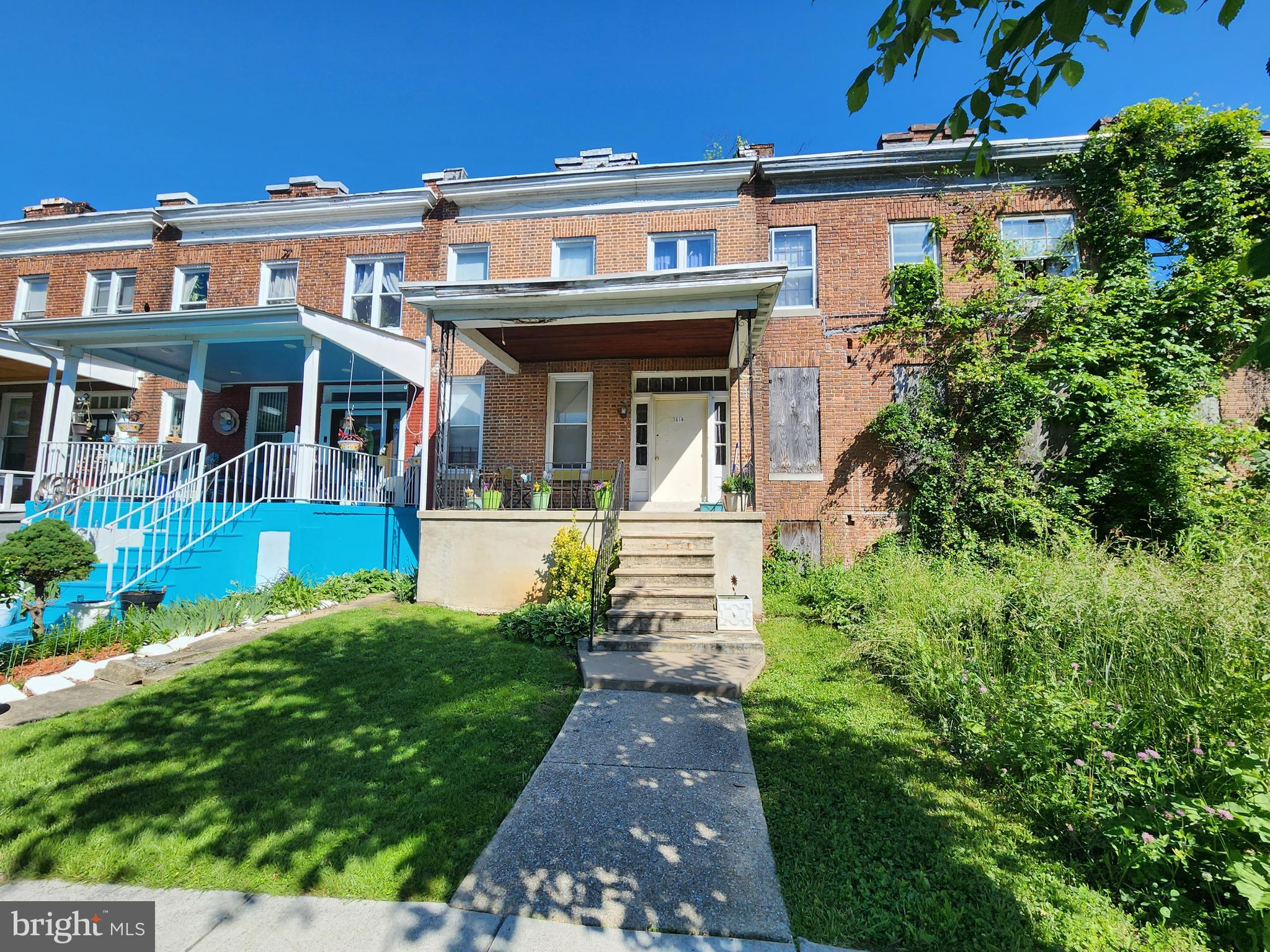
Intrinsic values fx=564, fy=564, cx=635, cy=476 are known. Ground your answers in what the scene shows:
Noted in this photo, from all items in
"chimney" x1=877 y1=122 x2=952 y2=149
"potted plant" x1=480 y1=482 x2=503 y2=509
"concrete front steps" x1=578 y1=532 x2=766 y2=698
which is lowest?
"concrete front steps" x1=578 y1=532 x2=766 y2=698

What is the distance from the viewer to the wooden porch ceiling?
Result: 9062 mm

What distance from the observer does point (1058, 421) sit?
9.85 metres

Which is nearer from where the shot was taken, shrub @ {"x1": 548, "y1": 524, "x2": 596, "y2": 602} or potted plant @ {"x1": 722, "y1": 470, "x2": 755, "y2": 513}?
shrub @ {"x1": 548, "y1": 524, "x2": 596, "y2": 602}

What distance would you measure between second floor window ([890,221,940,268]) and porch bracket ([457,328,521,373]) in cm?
755

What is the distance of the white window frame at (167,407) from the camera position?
12.6 meters

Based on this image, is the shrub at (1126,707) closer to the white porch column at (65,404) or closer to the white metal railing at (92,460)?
the white metal railing at (92,460)

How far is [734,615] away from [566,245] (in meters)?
8.67

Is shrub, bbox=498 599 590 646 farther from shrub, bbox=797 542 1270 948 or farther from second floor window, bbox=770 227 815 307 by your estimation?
→ second floor window, bbox=770 227 815 307

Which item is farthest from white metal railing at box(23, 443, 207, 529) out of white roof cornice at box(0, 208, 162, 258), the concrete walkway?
the concrete walkway

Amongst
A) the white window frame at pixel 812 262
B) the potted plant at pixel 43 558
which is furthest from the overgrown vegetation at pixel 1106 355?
the potted plant at pixel 43 558

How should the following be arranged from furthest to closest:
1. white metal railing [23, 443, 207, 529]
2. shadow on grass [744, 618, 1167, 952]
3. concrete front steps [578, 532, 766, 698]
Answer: white metal railing [23, 443, 207, 529] < concrete front steps [578, 532, 766, 698] < shadow on grass [744, 618, 1167, 952]

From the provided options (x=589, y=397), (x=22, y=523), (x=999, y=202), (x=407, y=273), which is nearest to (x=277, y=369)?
(x=407, y=273)

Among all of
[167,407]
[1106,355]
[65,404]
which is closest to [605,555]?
[1106,355]

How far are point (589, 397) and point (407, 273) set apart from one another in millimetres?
4830
